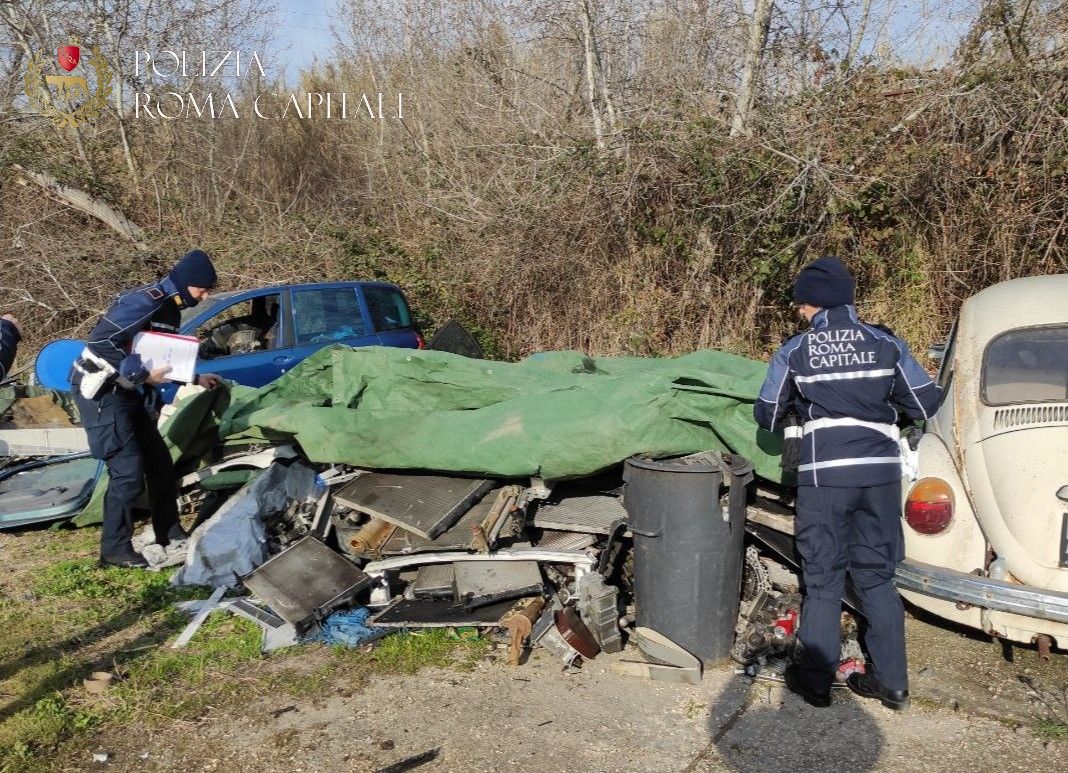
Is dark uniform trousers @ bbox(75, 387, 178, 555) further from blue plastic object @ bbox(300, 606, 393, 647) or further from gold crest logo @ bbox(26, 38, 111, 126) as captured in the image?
gold crest logo @ bbox(26, 38, 111, 126)

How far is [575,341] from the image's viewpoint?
11.5 m

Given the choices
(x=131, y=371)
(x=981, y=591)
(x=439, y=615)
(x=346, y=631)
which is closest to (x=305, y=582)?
(x=346, y=631)

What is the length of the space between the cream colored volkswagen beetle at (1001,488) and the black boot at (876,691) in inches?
17.7

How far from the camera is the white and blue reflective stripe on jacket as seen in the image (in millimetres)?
3602

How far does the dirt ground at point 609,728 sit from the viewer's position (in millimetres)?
3369

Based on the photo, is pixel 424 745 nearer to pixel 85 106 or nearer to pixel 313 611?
pixel 313 611

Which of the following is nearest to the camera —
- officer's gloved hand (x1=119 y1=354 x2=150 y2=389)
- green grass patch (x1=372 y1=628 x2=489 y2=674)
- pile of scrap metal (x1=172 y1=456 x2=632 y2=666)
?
green grass patch (x1=372 y1=628 x2=489 y2=674)

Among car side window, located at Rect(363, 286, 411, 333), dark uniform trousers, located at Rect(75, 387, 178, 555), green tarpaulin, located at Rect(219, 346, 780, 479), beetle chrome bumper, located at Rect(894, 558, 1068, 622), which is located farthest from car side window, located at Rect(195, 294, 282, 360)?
beetle chrome bumper, located at Rect(894, 558, 1068, 622)

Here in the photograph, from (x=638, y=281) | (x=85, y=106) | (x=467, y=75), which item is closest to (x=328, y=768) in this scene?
(x=638, y=281)

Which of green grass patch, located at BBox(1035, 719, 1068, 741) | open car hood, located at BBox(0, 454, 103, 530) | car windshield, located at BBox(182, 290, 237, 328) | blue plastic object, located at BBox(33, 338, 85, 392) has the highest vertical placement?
car windshield, located at BBox(182, 290, 237, 328)

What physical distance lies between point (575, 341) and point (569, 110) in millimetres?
3293

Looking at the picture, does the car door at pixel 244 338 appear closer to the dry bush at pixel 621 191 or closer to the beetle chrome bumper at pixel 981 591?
the dry bush at pixel 621 191

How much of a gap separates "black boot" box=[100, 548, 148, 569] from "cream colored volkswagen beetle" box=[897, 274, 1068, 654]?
4543mm

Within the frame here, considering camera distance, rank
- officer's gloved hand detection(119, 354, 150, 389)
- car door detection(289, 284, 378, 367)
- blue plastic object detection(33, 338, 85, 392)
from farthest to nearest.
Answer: car door detection(289, 284, 378, 367) < blue plastic object detection(33, 338, 85, 392) < officer's gloved hand detection(119, 354, 150, 389)
